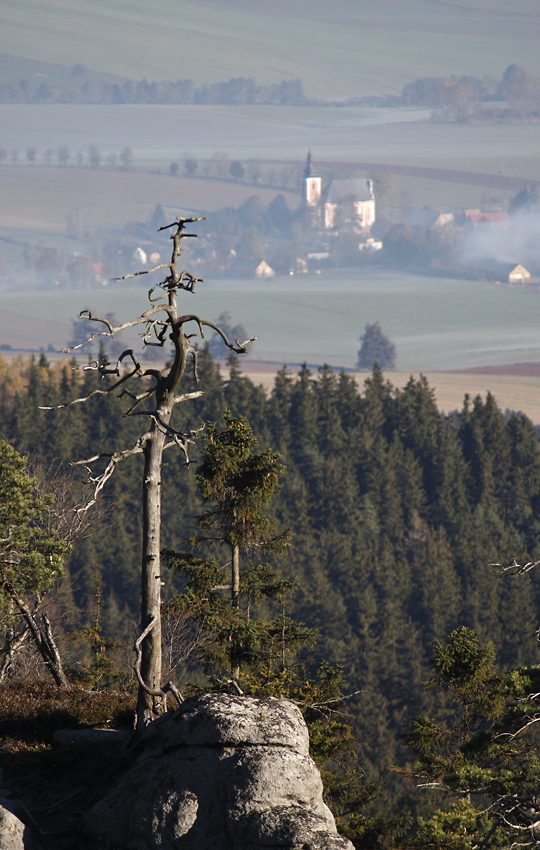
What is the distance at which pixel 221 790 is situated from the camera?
587 inches

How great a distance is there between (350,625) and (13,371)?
78759mm

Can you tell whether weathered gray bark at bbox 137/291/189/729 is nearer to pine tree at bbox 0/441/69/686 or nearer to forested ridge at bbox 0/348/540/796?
pine tree at bbox 0/441/69/686

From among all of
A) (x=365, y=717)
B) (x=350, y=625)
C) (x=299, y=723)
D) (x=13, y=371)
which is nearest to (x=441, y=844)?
(x=299, y=723)

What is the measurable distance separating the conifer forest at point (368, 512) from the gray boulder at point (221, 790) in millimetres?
91800

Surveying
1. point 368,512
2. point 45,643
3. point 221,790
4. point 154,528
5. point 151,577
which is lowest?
point 368,512

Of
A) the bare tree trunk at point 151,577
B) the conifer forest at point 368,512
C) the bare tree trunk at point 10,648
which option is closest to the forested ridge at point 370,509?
the conifer forest at point 368,512

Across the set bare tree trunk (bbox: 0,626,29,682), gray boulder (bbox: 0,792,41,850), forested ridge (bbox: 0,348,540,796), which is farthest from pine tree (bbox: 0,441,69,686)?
forested ridge (bbox: 0,348,540,796)

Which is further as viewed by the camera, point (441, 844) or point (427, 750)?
point (427, 750)

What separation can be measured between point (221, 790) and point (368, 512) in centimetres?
12740


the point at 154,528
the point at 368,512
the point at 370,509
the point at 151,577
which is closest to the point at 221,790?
the point at 151,577

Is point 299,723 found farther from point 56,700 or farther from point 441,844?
point 56,700

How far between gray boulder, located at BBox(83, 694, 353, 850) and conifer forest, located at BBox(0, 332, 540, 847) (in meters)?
91.8

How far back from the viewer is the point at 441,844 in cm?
1914

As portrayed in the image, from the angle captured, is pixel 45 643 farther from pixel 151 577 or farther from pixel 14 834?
pixel 14 834
